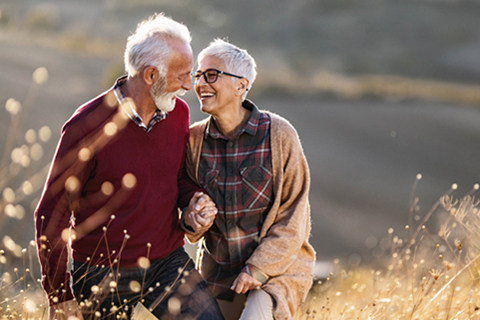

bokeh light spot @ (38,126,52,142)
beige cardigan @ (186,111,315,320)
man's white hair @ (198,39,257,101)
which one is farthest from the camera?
man's white hair @ (198,39,257,101)

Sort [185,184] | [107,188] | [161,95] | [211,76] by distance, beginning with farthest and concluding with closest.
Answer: [185,184], [211,76], [161,95], [107,188]

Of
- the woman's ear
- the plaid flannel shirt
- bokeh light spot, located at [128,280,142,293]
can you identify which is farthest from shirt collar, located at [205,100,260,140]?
bokeh light spot, located at [128,280,142,293]

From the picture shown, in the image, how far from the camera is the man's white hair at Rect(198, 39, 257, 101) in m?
2.77

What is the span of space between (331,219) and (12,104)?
1080 centimetres

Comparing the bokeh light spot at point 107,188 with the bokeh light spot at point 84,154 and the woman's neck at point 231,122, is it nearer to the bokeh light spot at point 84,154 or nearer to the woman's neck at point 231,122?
the bokeh light spot at point 84,154

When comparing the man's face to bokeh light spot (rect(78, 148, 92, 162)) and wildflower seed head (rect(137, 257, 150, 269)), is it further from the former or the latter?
wildflower seed head (rect(137, 257, 150, 269))

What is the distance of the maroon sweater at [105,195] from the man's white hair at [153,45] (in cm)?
23

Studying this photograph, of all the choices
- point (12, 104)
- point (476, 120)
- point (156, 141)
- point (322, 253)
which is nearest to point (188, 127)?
point (156, 141)

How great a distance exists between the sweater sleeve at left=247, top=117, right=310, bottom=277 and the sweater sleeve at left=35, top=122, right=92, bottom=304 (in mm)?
953

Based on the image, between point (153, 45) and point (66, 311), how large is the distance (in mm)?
1417

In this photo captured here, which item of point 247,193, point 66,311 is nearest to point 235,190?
point 247,193

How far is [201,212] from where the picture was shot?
103 inches

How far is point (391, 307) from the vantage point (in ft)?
10.4

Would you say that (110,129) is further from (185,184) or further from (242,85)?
(242,85)
